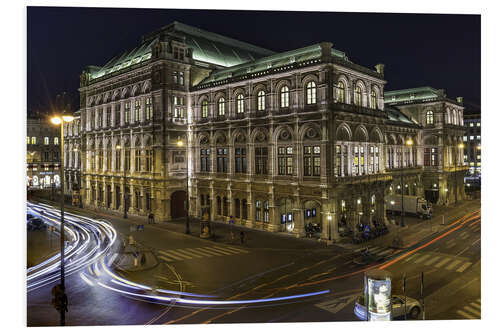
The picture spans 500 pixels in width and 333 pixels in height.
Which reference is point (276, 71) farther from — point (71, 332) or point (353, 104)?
point (71, 332)

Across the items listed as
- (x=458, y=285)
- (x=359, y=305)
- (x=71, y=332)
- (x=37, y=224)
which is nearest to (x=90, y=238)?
(x=37, y=224)

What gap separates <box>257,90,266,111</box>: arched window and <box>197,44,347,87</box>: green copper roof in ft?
7.73

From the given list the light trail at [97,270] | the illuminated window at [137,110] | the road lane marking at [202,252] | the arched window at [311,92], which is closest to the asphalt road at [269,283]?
the road lane marking at [202,252]


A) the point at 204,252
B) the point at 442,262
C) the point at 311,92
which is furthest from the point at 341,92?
the point at 204,252

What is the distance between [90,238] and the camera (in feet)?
115

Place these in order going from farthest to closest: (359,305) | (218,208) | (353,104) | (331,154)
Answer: (218,208)
(353,104)
(331,154)
(359,305)

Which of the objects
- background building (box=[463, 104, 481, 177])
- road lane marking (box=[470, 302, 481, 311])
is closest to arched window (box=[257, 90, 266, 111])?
road lane marking (box=[470, 302, 481, 311])

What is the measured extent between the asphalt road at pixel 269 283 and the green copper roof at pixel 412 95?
1276 inches

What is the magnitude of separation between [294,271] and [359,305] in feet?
25.5

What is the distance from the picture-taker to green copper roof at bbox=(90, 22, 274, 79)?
163 ft

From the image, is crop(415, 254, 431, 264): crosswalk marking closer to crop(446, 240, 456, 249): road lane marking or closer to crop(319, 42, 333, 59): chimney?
crop(446, 240, 456, 249): road lane marking

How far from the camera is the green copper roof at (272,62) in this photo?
119 ft

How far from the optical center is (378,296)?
16.8 m

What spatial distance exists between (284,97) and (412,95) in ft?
114
